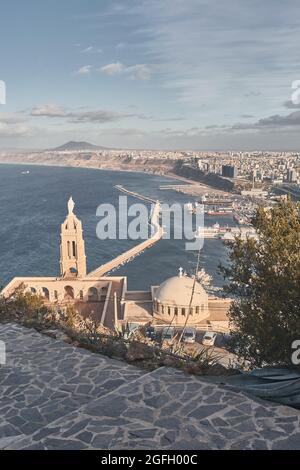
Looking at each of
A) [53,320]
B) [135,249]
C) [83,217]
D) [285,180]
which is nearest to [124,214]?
[83,217]

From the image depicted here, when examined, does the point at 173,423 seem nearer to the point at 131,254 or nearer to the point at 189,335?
the point at 189,335

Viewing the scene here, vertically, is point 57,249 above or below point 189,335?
below

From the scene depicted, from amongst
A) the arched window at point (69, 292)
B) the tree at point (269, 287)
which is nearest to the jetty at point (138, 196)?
the arched window at point (69, 292)

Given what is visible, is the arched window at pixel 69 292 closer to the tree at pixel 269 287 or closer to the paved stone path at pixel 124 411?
the tree at pixel 269 287

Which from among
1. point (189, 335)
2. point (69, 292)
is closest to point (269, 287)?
point (189, 335)

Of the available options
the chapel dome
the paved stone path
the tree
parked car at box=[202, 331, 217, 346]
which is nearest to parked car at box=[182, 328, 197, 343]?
parked car at box=[202, 331, 217, 346]

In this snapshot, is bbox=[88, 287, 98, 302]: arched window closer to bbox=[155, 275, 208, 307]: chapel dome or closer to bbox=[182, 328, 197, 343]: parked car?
bbox=[155, 275, 208, 307]: chapel dome
